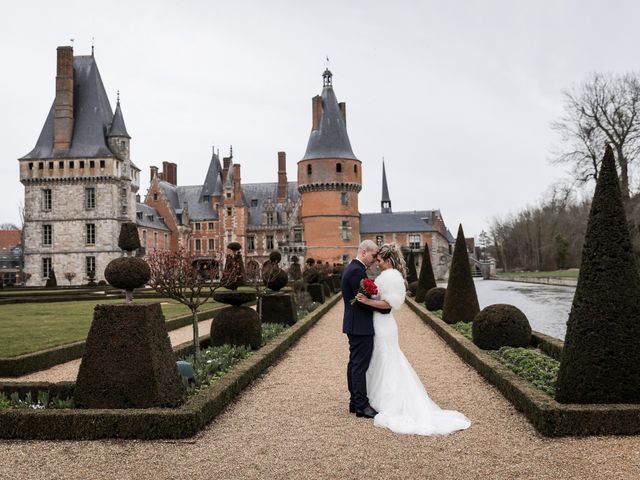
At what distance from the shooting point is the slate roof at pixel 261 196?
51.9 m

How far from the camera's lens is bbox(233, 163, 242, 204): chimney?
49469mm

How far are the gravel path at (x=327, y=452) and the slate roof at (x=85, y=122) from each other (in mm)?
34790

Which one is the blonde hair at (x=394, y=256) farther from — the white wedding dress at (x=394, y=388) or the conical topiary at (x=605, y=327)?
the conical topiary at (x=605, y=327)

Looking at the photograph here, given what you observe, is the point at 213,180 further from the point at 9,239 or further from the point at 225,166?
the point at 9,239

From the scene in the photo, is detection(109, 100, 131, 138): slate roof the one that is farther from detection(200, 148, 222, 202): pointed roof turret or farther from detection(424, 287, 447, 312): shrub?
detection(424, 287, 447, 312): shrub

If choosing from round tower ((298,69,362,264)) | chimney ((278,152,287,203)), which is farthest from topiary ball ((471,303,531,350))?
chimney ((278,152,287,203))

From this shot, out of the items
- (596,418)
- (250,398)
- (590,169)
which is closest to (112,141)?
(590,169)

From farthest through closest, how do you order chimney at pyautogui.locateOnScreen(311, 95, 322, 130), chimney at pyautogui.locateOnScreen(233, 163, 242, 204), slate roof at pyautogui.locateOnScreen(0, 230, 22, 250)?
slate roof at pyautogui.locateOnScreen(0, 230, 22, 250) → chimney at pyautogui.locateOnScreen(233, 163, 242, 204) → chimney at pyautogui.locateOnScreen(311, 95, 322, 130)

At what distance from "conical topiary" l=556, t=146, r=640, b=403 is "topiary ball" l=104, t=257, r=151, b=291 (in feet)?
12.7

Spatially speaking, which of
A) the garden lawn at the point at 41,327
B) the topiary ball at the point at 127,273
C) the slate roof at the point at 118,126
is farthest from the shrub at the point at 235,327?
the slate roof at the point at 118,126

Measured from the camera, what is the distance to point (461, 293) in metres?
12.4

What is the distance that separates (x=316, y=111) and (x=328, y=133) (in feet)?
6.54

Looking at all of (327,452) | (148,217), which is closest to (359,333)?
(327,452)

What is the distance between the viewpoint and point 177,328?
45.2 ft
